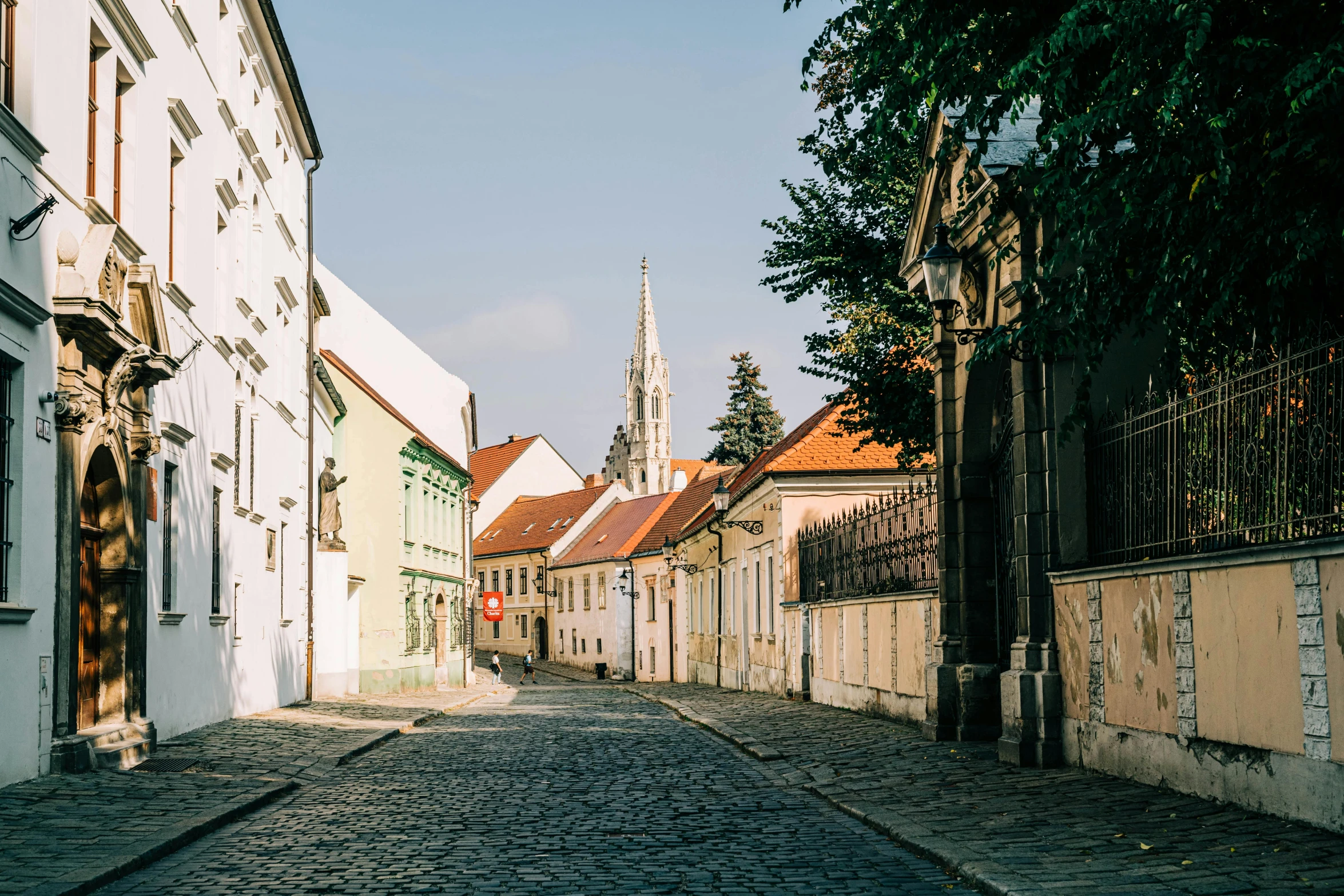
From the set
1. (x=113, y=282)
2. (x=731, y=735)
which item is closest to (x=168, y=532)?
(x=113, y=282)

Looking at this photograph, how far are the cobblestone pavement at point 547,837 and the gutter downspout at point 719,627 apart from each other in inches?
973

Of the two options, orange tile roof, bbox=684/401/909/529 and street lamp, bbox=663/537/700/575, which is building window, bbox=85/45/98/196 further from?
street lamp, bbox=663/537/700/575

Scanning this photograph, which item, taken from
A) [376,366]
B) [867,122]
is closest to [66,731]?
[867,122]

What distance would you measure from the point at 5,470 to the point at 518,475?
7895cm

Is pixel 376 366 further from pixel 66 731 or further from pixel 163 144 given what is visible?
pixel 66 731

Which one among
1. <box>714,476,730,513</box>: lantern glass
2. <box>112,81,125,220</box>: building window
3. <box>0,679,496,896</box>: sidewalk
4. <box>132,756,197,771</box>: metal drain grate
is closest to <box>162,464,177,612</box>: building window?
<box>0,679,496,896</box>: sidewalk

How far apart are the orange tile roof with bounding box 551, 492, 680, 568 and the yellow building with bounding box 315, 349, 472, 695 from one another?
70.8 feet

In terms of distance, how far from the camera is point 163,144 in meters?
15.7

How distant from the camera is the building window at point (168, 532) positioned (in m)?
A: 16.3

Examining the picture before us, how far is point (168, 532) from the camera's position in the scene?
1645 centimetres

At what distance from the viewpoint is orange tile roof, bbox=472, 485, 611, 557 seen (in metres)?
75.8

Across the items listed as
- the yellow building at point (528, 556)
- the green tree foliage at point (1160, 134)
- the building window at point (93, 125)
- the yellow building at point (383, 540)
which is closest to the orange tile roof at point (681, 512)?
the yellow building at point (383, 540)

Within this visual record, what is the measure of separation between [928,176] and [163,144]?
851cm

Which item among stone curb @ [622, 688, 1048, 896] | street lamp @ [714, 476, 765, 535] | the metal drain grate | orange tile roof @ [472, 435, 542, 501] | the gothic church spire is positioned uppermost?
the gothic church spire
